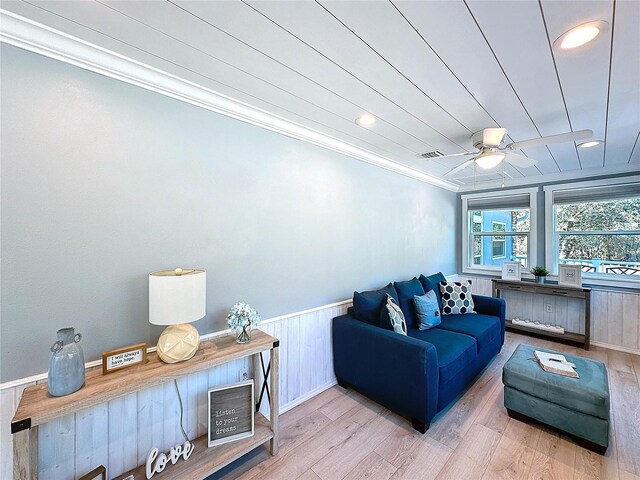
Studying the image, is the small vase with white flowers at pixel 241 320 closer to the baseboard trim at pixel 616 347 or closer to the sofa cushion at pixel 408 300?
the sofa cushion at pixel 408 300

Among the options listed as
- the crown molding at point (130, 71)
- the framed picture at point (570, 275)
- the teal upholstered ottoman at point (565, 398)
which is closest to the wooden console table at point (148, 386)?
the crown molding at point (130, 71)

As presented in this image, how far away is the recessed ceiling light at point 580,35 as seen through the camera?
1225 mm

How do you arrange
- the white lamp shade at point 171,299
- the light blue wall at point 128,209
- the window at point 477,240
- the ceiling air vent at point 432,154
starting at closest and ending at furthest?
the light blue wall at point 128,209 < the white lamp shade at point 171,299 < the ceiling air vent at point 432,154 < the window at point 477,240

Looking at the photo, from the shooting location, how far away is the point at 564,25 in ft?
4.02

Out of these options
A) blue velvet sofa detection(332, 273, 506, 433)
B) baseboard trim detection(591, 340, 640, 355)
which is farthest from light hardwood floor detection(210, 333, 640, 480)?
baseboard trim detection(591, 340, 640, 355)

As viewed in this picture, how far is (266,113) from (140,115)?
86 cm

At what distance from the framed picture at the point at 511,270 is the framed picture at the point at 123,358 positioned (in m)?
4.83

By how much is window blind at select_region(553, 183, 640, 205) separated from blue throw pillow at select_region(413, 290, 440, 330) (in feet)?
9.34

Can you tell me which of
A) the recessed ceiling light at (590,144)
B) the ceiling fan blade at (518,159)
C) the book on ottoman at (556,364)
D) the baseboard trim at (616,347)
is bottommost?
the baseboard trim at (616,347)

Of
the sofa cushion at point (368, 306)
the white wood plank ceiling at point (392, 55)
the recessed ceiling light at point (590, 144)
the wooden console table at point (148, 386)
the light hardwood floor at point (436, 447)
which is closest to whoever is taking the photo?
the wooden console table at point (148, 386)

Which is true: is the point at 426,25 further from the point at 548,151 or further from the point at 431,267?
the point at 431,267

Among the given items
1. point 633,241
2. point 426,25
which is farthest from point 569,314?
point 426,25

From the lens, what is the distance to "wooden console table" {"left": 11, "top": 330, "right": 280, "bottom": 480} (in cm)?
105

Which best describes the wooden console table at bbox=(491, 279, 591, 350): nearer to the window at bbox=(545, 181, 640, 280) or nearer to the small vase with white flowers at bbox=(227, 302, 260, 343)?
the window at bbox=(545, 181, 640, 280)
